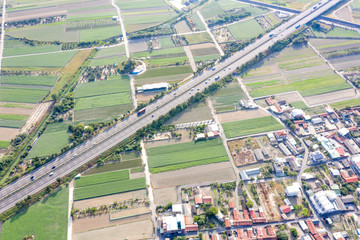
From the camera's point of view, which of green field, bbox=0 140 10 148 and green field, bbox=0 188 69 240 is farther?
green field, bbox=0 140 10 148

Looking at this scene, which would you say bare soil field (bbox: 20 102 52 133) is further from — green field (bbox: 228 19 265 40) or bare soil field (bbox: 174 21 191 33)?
green field (bbox: 228 19 265 40)

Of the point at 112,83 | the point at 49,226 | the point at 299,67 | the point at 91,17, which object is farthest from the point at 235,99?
the point at 91,17

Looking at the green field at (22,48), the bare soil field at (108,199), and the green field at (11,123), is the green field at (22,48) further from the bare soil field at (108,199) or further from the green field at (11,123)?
the bare soil field at (108,199)

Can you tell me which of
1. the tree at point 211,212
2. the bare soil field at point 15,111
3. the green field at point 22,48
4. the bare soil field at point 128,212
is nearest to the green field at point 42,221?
the bare soil field at point 128,212

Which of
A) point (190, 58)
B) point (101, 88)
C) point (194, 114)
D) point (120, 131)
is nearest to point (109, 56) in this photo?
point (101, 88)

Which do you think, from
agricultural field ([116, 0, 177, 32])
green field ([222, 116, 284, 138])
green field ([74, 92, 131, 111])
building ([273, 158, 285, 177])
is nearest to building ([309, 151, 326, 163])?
building ([273, 158, 285, 177])

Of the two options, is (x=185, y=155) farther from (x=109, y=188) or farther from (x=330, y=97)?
(x=330, y=97)

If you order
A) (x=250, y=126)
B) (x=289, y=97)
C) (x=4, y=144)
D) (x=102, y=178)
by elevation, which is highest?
(x=289, y=97)
